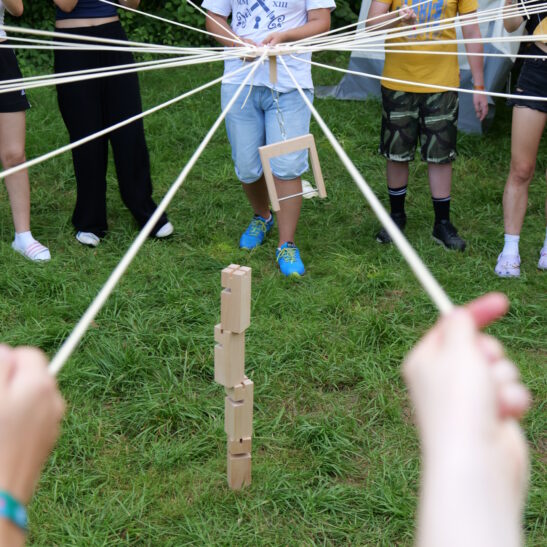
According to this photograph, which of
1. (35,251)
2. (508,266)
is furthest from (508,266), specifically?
(35,251)

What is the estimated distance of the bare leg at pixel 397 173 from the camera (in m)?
4.04

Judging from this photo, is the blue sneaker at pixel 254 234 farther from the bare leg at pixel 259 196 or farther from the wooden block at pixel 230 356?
the wooden block at pixel 230 356

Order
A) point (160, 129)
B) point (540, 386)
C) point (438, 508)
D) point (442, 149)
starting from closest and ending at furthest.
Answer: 1. point (438, 508)
2. point (540, 386)
3. point (442, 149)
4. point (160, 129)

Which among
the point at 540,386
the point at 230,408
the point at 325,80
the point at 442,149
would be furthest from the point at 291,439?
the point at 325,80

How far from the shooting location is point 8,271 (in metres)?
3.61

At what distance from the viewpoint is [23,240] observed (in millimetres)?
3820

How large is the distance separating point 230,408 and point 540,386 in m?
1.20

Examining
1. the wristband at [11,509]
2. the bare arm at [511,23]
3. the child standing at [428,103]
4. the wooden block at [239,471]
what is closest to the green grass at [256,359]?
the wooden block at [239,471]

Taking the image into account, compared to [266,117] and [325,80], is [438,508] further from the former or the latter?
[325,80]

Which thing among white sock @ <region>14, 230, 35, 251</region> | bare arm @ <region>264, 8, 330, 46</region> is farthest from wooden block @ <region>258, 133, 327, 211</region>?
white sock @ <region>14, 230, 35, 251</region>

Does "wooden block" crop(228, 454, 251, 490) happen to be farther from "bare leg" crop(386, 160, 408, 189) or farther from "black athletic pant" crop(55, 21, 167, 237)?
"bare leg" crop(386, 160, 408, 189)

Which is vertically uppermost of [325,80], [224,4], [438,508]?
[438,508]

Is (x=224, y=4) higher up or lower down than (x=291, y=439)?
higher up

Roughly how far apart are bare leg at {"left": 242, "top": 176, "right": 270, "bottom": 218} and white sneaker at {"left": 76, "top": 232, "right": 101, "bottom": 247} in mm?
783
